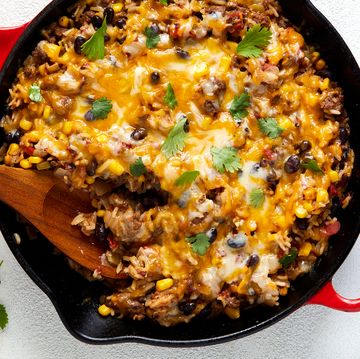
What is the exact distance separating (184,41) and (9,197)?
1.29 metres

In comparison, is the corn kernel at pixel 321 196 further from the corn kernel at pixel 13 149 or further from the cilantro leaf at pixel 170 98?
the corn kernel at pixel 13 149

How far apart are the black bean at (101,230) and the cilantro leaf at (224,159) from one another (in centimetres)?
75

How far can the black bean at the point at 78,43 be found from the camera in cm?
408

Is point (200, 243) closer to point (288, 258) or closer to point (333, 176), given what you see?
point (288, 258)

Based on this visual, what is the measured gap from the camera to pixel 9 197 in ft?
13.4

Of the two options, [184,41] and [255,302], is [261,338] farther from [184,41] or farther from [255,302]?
[184,41]

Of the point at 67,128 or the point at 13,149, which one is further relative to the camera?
the point at 13,149

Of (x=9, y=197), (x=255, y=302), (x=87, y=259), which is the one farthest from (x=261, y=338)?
(x=9, y=197)

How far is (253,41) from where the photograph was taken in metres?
4.07

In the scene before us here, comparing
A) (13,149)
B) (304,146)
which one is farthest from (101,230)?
(304,146)

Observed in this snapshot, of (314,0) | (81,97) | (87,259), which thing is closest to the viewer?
(81,97)

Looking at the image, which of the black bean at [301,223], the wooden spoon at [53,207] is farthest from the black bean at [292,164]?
the wooden spoon at [53,207]

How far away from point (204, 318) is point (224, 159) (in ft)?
3.40

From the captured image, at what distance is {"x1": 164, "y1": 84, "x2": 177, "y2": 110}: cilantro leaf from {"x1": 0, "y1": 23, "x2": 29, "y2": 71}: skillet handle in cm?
97
